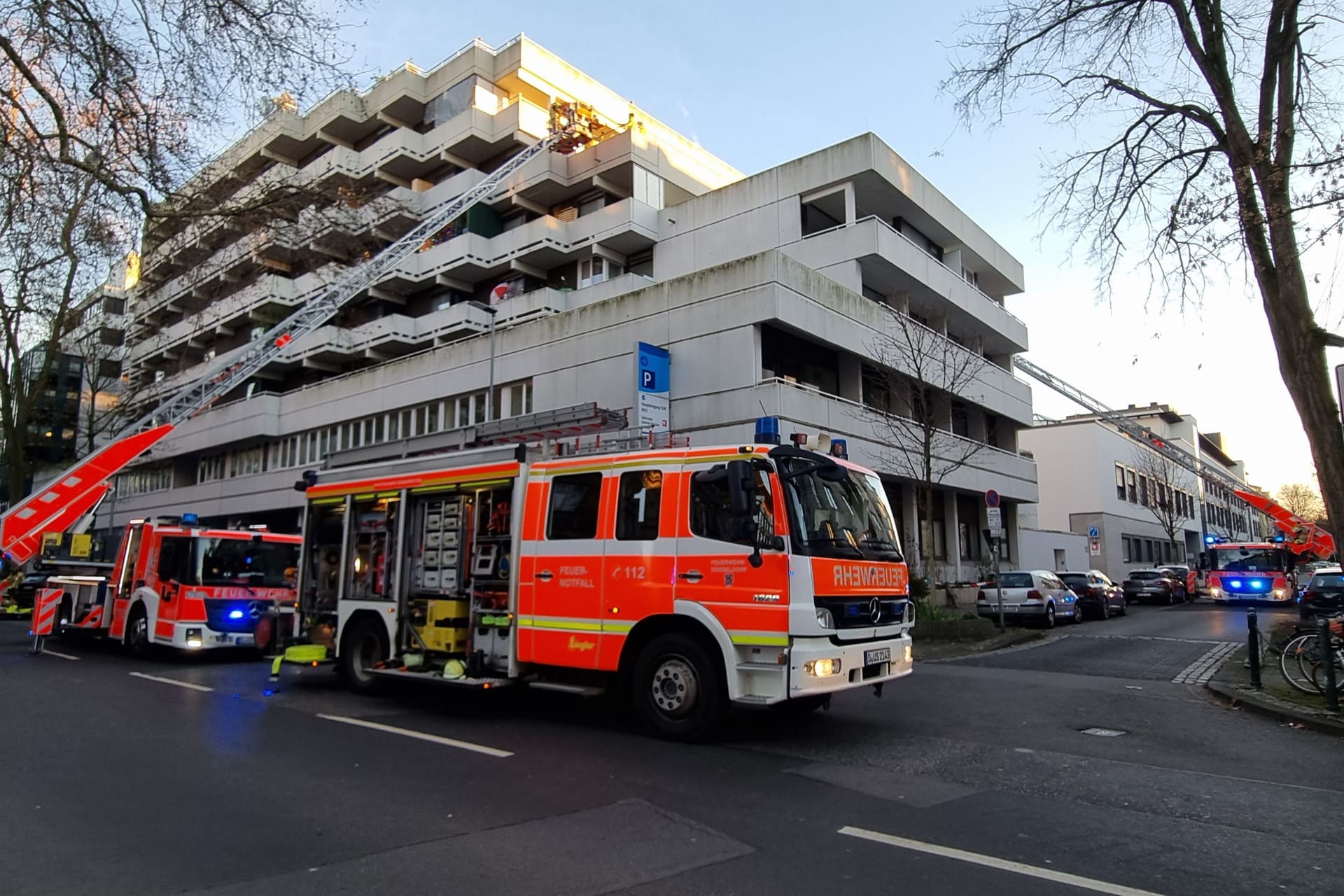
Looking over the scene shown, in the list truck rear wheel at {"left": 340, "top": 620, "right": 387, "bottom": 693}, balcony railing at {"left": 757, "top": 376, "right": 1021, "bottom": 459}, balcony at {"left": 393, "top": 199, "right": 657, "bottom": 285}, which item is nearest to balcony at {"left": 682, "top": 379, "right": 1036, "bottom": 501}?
balcony railing at {"left": 757, "top": 376, "right": 1021, "bottom": 459}

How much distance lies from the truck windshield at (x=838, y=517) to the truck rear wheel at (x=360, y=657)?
5.68m

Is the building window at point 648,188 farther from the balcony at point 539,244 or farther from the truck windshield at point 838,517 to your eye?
the truck windshield at point 838,517

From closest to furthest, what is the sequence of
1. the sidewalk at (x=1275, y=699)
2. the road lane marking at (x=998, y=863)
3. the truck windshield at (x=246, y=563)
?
the road lane marking at (x=998, y=863) < the sidewalk at (x=1275, y=699) < the truck windshield at (x=246, y=563)

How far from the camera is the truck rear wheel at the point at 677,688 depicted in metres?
7.34

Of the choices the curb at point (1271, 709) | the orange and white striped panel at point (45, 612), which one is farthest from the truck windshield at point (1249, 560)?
the orange and white striped panel at point (45, 612)

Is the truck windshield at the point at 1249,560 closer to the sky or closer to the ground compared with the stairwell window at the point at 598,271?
closer to the ground

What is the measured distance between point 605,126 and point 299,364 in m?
19.8

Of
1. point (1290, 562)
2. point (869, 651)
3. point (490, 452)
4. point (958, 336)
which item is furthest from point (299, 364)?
point (1290, 562)

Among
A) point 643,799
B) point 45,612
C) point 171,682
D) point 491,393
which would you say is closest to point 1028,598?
point 491,393

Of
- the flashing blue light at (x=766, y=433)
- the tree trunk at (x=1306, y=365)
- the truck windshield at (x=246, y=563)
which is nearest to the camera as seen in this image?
the flashing blue light at (x=766, y=433)

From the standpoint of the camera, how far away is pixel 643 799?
18.7 ft

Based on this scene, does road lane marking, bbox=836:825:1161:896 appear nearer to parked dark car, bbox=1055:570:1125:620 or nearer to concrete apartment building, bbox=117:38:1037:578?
concrete apartment building, bbox=117:38:1037:578

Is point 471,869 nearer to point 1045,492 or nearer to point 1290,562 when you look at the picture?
point 1290,562

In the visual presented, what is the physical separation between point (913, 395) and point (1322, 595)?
10.9 m
